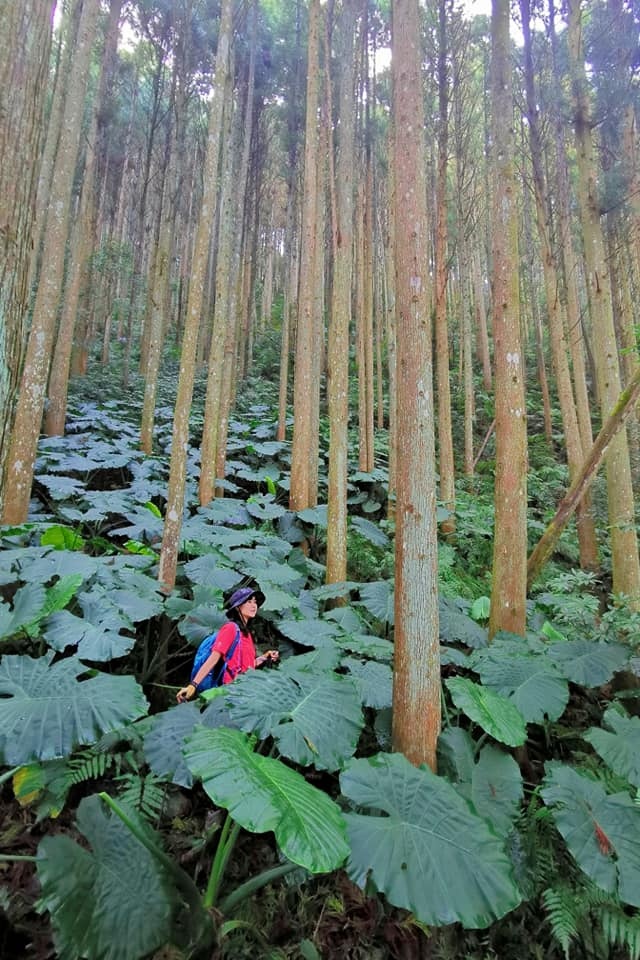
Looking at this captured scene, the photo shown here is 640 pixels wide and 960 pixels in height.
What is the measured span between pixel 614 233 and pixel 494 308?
419 inches

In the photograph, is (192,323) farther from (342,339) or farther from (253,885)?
(253,885)

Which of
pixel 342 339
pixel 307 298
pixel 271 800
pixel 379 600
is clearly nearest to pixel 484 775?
pixel 271 800

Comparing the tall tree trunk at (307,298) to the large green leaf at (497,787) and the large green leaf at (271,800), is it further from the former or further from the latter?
the large green leaf at (271,800)

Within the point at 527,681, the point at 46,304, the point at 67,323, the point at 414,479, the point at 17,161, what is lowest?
the point at 527,681

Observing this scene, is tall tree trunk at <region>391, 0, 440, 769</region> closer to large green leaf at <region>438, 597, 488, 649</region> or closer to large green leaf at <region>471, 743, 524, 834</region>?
large green leaf at <region>471, 743, 524, 834</region>

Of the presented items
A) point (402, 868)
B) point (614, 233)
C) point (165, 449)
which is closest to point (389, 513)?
point (165, 449)

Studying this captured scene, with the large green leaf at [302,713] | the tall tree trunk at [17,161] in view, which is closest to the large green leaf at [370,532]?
the large green leaf at [302,713]

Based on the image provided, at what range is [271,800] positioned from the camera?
1741 mm

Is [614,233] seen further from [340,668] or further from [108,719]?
[108,719]

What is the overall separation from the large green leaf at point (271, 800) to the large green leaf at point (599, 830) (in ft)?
3.88

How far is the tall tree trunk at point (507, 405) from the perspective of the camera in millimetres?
3904

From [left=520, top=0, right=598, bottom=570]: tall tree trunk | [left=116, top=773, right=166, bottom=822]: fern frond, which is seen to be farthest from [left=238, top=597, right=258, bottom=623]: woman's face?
[left=520, top=0, right=598, bottom=570]: tall tree trunk

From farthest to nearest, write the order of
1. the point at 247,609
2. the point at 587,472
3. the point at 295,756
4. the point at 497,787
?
1. the point at 587,472
2. the point at 247,609
3. the point at 497,787
4. the point at 295,756

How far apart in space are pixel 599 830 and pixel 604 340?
5580 millimetres
